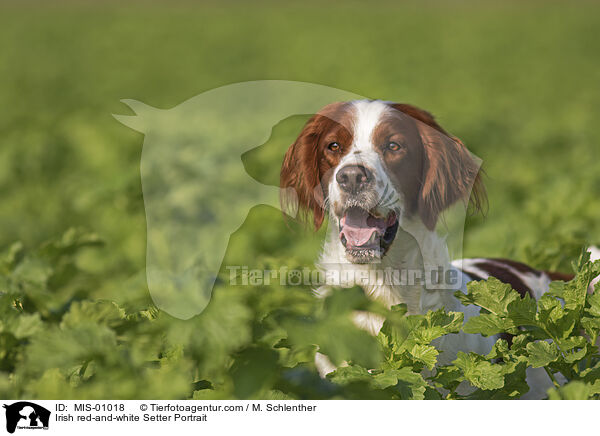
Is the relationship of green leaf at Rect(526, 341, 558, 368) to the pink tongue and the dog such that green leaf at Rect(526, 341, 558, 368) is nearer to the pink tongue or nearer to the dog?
the dog

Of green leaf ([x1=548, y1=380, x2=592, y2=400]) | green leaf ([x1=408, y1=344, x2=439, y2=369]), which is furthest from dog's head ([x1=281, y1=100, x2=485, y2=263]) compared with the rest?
green leaf ([x1=548, y1=380, x2=592, y2=400])

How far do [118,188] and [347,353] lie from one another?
9.77 feet

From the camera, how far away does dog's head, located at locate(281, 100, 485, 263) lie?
2695mm

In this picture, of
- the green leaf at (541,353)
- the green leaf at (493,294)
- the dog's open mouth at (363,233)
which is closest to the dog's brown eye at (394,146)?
the dog's open mouth at (363,233)

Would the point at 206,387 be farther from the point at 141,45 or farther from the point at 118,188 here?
the point at 141,45

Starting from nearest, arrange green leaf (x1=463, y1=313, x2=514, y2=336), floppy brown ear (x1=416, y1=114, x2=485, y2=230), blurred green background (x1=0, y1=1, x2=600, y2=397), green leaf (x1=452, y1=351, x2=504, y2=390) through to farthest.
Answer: green leaf (x1=452, y1=351, x2=504, y2=390) < green leaf (x1=463, y1=313, x2=514, y2=336) < floppy brown ear (x1=416, y1=114, x2=485, y2=230) < blurred green background (x1=0, y1=1, x2=600, y2=397)

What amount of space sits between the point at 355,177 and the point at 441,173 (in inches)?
15.3

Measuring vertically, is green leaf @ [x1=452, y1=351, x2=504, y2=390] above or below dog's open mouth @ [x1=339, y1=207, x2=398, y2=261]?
below

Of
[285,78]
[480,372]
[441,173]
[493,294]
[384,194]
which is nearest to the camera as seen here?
[480,372]

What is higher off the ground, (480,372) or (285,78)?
(285,78)
